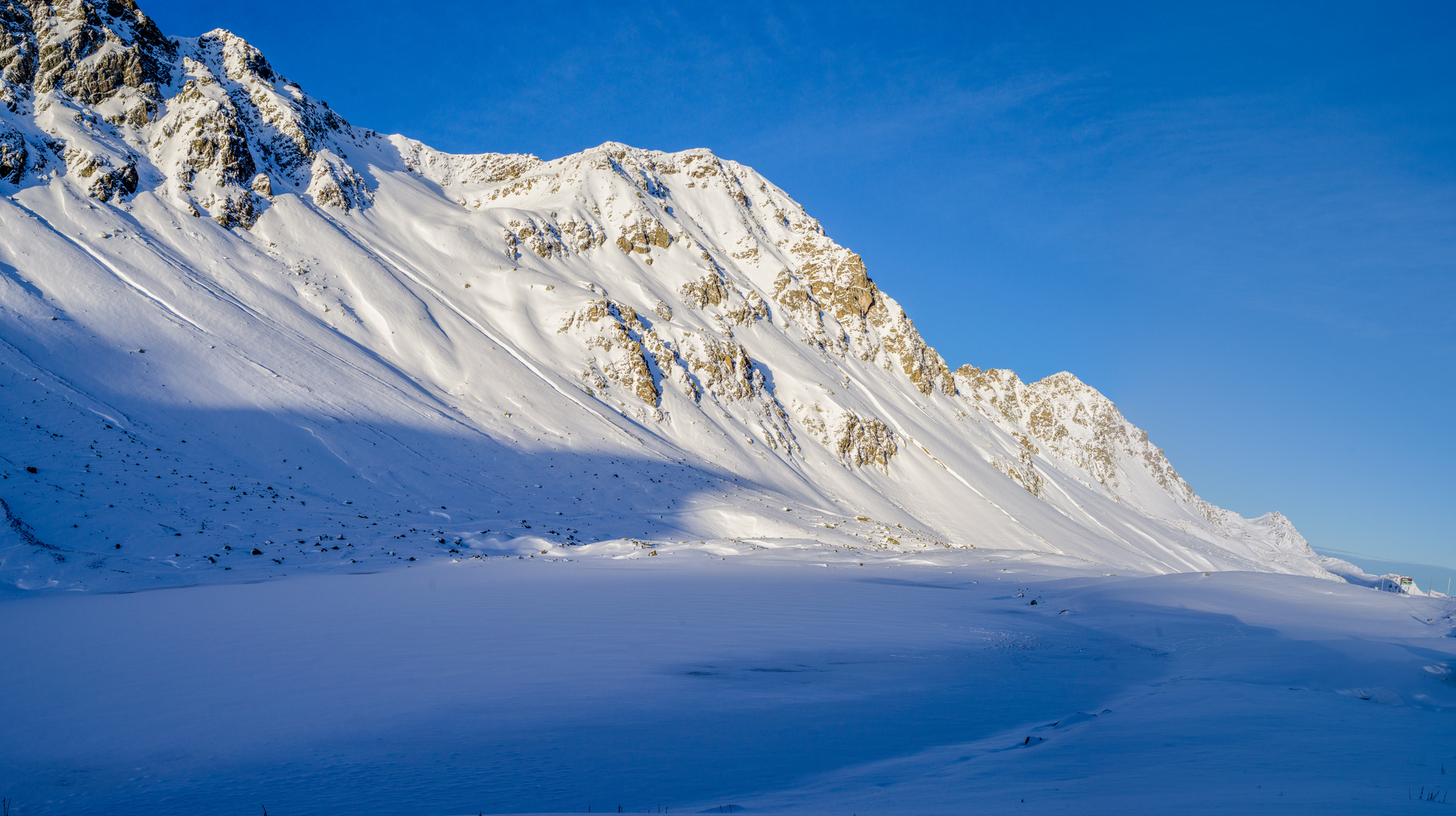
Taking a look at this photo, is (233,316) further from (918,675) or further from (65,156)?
(918,675)

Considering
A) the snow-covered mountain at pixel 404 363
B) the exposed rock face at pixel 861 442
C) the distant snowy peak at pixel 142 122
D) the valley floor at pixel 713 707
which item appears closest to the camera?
the valley floor at pixel 713 707

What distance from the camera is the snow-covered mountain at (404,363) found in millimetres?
19422

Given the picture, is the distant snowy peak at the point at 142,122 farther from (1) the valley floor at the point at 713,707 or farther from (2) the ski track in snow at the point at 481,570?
(1) the valley floor at the point at 713,707

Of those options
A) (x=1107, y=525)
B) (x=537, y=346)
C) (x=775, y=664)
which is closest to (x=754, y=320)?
(x=537, y=346)

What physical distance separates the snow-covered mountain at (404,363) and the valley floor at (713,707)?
772 cm

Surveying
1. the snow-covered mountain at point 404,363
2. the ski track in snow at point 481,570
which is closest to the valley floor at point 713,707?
the ski track in snow at point 481,570

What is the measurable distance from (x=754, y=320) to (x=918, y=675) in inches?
2760

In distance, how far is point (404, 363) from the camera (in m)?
39.9

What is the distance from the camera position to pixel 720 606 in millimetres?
10438

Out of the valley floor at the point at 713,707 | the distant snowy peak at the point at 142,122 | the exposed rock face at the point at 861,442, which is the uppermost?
the distant snowy peak at the point at 142,122

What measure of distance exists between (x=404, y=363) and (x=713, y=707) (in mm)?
39347

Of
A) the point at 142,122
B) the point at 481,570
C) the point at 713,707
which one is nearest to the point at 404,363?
the point at 481,570

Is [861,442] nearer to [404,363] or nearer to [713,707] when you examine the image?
[404,363]

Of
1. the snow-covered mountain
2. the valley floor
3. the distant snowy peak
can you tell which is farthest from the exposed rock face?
the valley floor
